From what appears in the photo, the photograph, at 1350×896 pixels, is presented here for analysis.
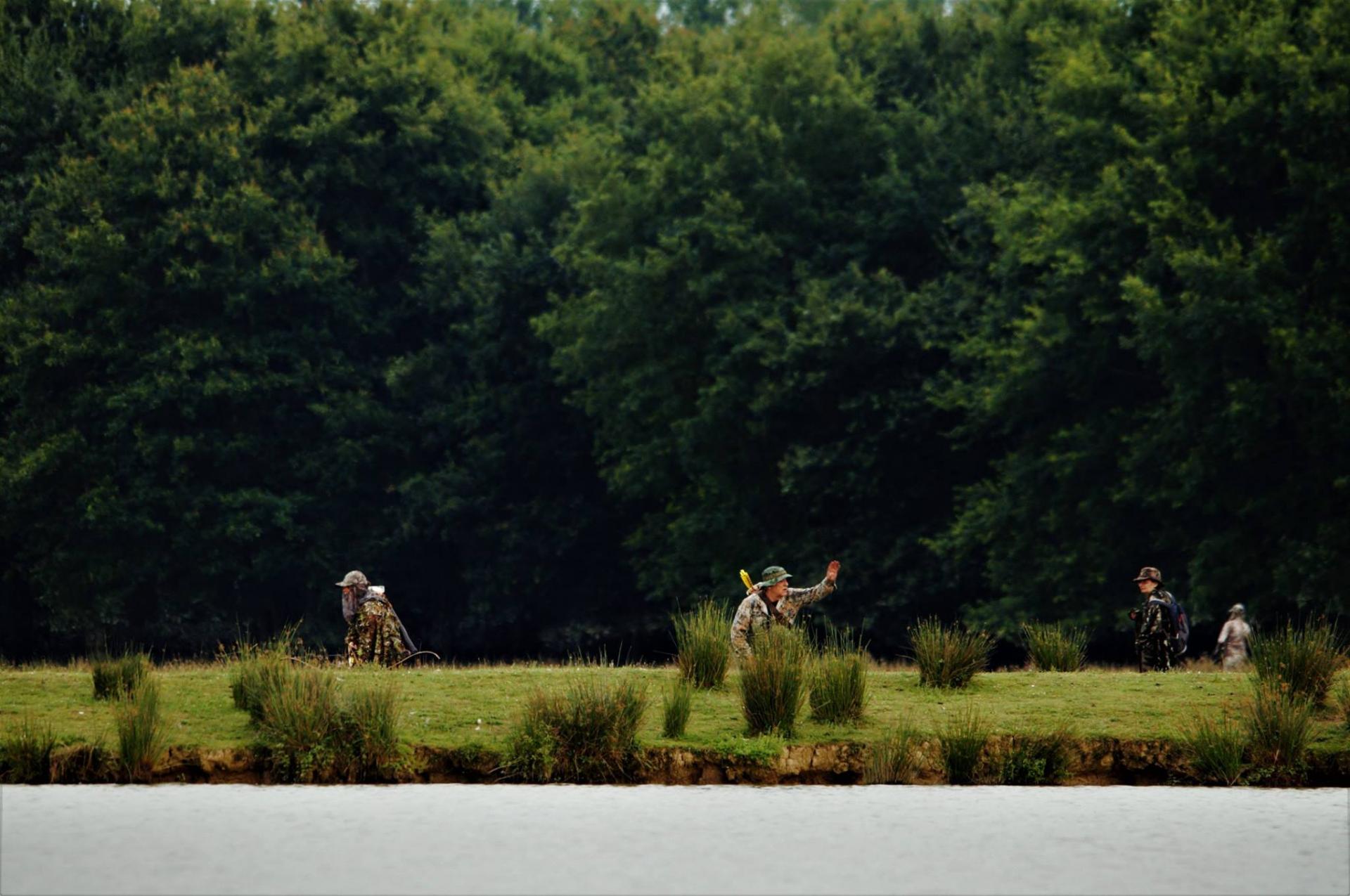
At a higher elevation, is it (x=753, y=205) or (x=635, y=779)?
(x=753, y=205)

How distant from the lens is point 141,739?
17984 millimetres

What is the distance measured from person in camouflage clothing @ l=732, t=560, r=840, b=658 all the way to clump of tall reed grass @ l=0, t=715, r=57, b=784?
691cm

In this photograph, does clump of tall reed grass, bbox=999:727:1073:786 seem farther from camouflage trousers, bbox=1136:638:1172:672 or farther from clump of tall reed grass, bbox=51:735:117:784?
clump of tall reed grass, bbox=51:735:117:784

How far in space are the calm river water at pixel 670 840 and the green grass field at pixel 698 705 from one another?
868mm

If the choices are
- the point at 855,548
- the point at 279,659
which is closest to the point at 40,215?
the point at 855,548

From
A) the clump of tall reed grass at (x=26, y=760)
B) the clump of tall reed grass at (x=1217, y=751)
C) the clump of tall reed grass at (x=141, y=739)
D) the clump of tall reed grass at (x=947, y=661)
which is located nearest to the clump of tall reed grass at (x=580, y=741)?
the clump of tall reed grass at (x=141, y=739)

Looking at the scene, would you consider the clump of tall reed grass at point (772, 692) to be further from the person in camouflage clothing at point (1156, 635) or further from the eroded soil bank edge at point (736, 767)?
the person in camouflage clothing at point (1156, 635)

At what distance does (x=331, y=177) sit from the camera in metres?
52.9

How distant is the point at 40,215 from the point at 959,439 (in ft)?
71.1

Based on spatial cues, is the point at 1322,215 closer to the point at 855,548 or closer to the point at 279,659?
the point at 855,548

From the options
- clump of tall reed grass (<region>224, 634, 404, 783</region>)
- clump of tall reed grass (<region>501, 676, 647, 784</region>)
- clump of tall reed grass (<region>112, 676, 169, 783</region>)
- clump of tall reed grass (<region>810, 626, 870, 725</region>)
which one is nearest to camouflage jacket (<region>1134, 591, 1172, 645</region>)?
clump of tall reed grass (<region>810, 626, 870, 725</region>)

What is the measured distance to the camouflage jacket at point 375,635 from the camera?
23297 millimetres

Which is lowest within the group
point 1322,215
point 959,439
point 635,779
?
point 635,779

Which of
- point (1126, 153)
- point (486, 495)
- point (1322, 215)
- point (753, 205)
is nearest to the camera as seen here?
point (1322, 215)
